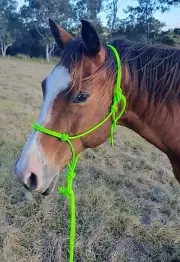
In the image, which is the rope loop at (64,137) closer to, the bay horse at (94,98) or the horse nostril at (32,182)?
the bay horse at (94,98)

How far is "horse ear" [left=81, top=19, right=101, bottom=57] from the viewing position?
1487mm

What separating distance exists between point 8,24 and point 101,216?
46.1 m

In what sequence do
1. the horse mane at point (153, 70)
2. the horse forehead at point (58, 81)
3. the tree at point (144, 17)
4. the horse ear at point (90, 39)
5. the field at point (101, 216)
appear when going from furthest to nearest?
the tree at point (144, 17) → the field at point (101, 216) → the horse mane at point (153, 70) → the horse forehead at point (58, 81) → the horse ear at point (90, 39)

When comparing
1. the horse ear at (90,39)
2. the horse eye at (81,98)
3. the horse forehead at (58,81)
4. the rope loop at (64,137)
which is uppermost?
the horse ear at (90,39)

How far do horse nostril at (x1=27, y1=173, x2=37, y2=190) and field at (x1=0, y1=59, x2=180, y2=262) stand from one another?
113cm

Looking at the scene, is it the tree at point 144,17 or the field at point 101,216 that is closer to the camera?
the field at point 101,216

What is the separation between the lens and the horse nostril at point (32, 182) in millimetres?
1584

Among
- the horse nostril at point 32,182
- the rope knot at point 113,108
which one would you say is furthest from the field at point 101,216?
the rope knot at point 113,108

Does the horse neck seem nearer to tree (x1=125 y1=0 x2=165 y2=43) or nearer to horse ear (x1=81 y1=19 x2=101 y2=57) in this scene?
horse ear (x1=81 y1=19 x2=101 y2=57)

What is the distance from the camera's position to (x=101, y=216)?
117 inches

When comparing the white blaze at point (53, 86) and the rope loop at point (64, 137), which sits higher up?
the white blaze at point (53, 86)

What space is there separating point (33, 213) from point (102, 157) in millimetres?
1997

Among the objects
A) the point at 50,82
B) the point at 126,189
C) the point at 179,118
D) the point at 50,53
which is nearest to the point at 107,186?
the point at 126,189

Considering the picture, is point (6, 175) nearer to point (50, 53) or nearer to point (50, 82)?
point (50, 82)
